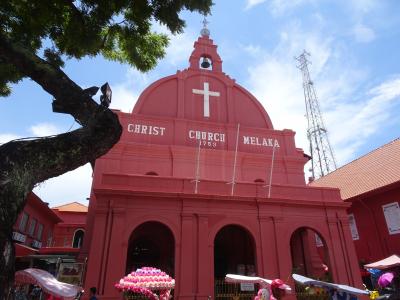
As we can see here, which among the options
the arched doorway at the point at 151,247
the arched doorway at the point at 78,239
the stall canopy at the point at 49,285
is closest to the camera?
the stall canopy at the point at 49,285

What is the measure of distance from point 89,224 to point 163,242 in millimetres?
Result: 3227

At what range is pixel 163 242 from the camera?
1471 centimetres

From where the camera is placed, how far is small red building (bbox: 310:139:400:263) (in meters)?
15.4

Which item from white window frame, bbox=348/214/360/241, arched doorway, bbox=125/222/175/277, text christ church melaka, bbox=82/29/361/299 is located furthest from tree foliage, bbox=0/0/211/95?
white window frame, bbox=348/214/360/241

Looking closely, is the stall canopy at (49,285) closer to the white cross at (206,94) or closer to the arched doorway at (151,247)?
the arched doorway at (151,247)

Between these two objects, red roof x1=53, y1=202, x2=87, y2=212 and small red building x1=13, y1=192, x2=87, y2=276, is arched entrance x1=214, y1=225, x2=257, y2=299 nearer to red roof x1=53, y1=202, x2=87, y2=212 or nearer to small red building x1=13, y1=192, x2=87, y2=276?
small red building x1=13, y1=192, x2=87, y2=276

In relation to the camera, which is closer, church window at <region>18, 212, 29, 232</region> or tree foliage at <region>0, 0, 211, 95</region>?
tree foliage at <region>0, 0, 211, 95</region>

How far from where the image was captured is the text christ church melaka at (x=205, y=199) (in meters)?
11.8

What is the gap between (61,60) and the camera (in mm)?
6648

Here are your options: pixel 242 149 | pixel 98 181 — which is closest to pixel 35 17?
pixel 98 181

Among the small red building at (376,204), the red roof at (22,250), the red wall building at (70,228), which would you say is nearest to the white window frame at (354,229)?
the small red building at (376,204)

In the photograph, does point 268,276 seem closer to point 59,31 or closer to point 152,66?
point 152,66

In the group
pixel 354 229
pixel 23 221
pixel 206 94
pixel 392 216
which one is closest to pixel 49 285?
pixel 206 94

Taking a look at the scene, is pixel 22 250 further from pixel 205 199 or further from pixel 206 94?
pixel 206 94
